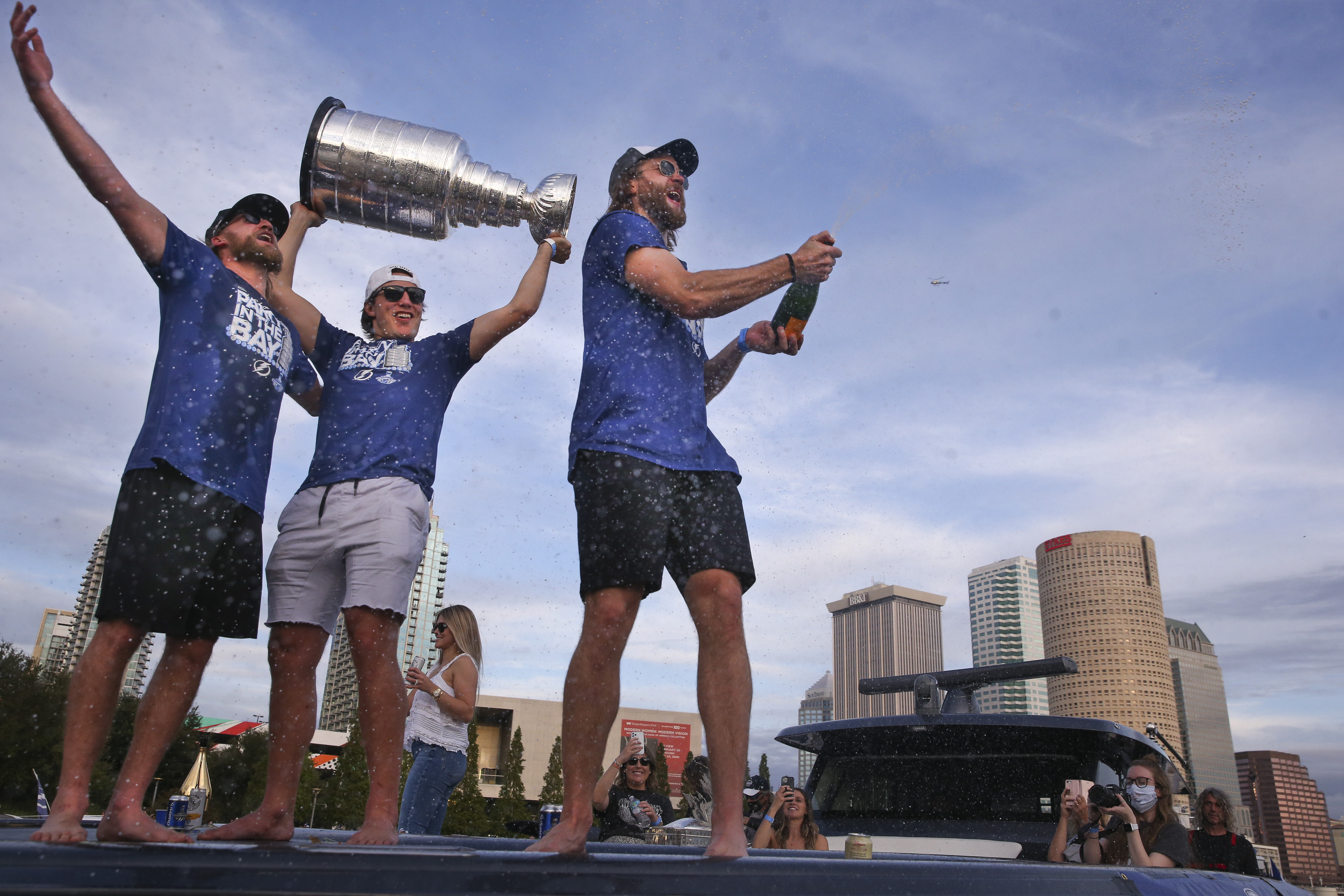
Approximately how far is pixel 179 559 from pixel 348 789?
3880 centimetres

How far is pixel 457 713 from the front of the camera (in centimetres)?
468

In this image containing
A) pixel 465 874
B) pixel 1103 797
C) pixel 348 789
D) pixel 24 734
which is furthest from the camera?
pixel 348 789

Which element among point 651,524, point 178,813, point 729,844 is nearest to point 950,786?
point 729,844

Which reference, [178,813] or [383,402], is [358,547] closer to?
[383,402]

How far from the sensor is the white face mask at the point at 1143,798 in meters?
4.07

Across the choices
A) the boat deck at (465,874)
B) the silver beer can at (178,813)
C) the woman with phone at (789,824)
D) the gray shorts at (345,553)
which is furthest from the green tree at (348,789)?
the boat deck at (465,874)

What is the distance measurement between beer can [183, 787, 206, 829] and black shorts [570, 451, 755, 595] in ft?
15.1

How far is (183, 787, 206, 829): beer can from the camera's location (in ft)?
21.2

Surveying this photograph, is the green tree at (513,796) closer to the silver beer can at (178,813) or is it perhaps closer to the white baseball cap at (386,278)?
the silver beer can at (178,813)

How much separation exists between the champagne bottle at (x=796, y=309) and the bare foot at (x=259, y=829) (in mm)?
1995

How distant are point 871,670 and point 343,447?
449 ft

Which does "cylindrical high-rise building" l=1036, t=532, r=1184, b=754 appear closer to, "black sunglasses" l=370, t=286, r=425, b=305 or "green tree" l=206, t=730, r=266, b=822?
"green tree" l=206, t=730, r=266, b=822

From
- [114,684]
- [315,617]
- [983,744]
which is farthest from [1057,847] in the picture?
[114,684]

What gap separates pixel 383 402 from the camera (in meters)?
2.87
